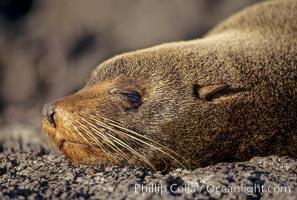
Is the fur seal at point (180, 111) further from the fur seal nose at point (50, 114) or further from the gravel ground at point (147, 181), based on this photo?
the gravel ground at point (147, 181)

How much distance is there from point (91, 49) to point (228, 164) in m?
6.07

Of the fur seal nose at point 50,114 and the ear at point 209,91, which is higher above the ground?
the ear at point 209,91

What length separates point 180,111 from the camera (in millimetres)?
4754

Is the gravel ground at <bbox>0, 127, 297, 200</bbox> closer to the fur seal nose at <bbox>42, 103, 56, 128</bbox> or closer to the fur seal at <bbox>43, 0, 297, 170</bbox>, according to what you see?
the fur seal at <bbox>43, 0, 297, 170</bbox>

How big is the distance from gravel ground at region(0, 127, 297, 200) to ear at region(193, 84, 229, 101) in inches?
25.4

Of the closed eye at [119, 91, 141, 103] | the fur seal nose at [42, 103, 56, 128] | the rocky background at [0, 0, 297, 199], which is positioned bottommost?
the fur seal nose at [42, 103, 56, 128]

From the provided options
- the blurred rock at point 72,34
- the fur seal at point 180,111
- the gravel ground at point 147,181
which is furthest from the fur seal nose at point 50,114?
the blurred rock at point 72,34

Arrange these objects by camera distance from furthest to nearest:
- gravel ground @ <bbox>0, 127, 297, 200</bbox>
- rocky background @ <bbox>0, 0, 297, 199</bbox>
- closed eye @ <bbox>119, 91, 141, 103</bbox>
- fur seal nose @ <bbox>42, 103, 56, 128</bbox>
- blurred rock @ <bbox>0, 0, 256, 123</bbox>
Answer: blurred rock @ <bbox>0, 0, 256, 123</bbox>
rocky background @ <bbox>0, 0, 297, 199</bbox>
closed eye @ <bbox>119, 91, 141, 103</bbox>
fur seal nose @ <bbox>42, 103, 56, 128</bbox>
gravel ground @ <bbox>0, 127, 297, 200</bbox>

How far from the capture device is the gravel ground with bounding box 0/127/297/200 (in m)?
3.78

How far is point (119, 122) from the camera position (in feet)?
15.3

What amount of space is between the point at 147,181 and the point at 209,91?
3.73 feet

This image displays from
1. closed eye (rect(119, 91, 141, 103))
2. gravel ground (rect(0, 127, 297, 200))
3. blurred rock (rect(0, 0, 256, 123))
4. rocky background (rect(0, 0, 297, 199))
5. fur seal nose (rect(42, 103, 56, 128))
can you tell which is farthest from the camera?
blurred rock (rect(0, 0, 256, 123))

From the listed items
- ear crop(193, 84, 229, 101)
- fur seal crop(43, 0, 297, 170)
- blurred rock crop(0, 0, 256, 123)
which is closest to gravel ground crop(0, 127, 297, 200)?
fur seal crop(43, 0, 297, 170)

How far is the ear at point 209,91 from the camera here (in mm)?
4863
